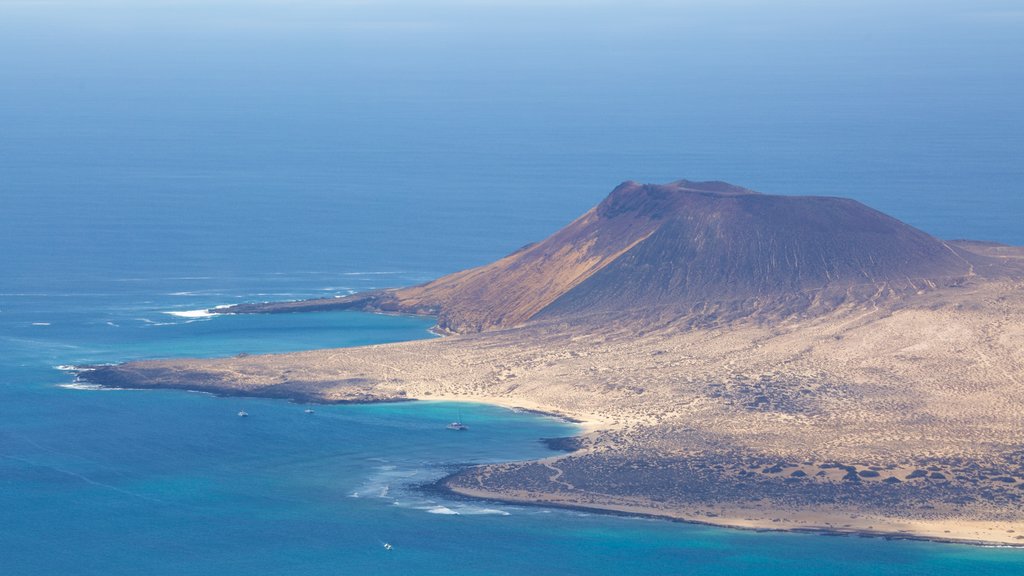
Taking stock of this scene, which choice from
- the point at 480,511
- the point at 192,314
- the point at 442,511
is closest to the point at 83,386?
the point at 192,314

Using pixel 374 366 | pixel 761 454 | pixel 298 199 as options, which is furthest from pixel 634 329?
pixel 298 199

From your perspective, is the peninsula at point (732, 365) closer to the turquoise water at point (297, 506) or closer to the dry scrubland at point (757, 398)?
the dry scrubland at point (757, 398)

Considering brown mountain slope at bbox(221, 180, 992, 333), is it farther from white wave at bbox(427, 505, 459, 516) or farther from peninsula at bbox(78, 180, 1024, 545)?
white wave at bbox(427, 505, 459, 516)

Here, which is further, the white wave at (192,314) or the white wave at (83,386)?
the white wave at (192,314)

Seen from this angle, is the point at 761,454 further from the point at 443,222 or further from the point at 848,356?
the point at 443,222

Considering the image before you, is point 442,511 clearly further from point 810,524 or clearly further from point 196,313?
point 196,313

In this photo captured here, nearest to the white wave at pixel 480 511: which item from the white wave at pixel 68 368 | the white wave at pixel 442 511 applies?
the white wave at pixel 442 511

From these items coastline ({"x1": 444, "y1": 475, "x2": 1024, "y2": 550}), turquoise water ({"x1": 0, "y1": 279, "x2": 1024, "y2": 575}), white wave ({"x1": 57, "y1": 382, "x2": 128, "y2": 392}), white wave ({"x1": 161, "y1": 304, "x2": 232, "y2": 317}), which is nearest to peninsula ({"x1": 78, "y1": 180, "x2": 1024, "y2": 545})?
coastline ({"x1": 444, "y1": 475, "x2": 1024, "y2": 550})
